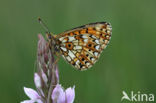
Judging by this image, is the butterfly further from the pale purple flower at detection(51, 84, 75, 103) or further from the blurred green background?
the blurred green background

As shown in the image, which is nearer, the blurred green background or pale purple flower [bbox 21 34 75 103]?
pale purple flower [bbox 21 34 75 103]

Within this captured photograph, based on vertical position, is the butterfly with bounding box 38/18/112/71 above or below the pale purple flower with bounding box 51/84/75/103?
above

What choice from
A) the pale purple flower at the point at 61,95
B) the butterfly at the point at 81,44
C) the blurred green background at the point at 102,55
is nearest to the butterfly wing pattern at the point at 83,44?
the butterfly at the point at 81,44

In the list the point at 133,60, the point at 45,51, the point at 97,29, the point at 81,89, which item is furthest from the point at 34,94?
the point at 133,60

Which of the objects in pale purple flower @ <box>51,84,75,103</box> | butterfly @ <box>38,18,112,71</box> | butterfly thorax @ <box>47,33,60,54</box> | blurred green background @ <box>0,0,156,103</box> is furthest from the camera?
blurred green background @ <box>0,0,156,103</box>

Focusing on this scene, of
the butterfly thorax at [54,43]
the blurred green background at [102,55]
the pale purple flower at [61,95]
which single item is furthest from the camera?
the blurred green background at [102,55]

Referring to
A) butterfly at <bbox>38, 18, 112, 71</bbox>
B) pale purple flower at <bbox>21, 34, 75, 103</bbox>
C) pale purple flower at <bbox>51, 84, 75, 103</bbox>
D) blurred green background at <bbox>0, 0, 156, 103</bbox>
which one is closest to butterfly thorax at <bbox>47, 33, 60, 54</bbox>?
butterfly at <bbox>38, 18, 112, 71</bbox>

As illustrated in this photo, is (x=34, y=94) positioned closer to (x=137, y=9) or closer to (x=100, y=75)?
(x=100, y=75)

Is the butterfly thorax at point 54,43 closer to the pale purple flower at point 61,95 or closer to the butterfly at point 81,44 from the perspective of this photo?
the butterfly at point 81,44
